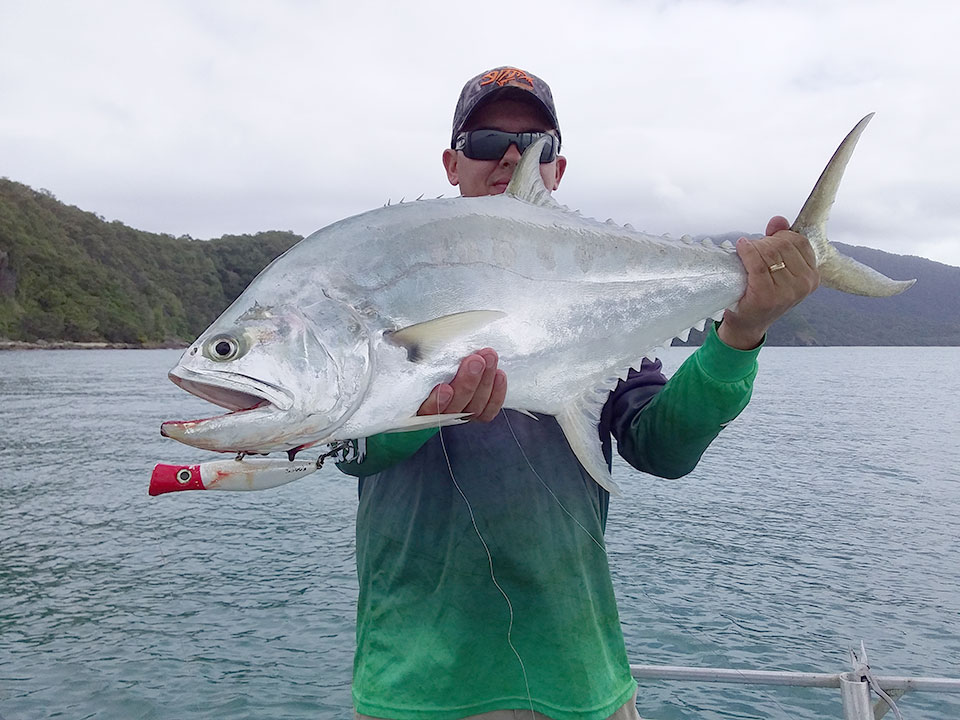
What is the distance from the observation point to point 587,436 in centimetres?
246

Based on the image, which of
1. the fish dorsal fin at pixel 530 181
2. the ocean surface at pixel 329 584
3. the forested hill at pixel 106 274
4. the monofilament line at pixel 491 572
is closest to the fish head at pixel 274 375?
the monofilament line at pixel 491 572

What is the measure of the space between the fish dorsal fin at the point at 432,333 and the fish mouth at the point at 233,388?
14.7 inches

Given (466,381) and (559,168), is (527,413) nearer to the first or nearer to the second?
(466,381)

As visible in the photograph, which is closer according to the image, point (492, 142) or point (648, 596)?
point (492, 142)

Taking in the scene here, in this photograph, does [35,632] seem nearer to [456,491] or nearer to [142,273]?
[456,491]

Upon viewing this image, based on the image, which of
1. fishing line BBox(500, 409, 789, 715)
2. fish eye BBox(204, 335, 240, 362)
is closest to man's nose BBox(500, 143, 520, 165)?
fishing line BBox(500, 409, 789, 715)

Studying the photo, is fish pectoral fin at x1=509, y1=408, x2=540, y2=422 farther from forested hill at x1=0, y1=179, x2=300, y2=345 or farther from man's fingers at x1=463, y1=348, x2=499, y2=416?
forested hill at x1=0, y1=179, x2=300, y2=345

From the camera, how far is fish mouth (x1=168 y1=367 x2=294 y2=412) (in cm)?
203

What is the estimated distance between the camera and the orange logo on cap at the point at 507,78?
3.01 m

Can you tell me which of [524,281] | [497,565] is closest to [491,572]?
[497,565]

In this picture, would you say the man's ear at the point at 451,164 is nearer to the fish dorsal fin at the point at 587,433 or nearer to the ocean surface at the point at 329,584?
the fish dorsal fin at the point at 587,433

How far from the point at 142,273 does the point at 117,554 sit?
101 meters

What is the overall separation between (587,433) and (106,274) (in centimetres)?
10988

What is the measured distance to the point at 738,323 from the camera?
104 inches
